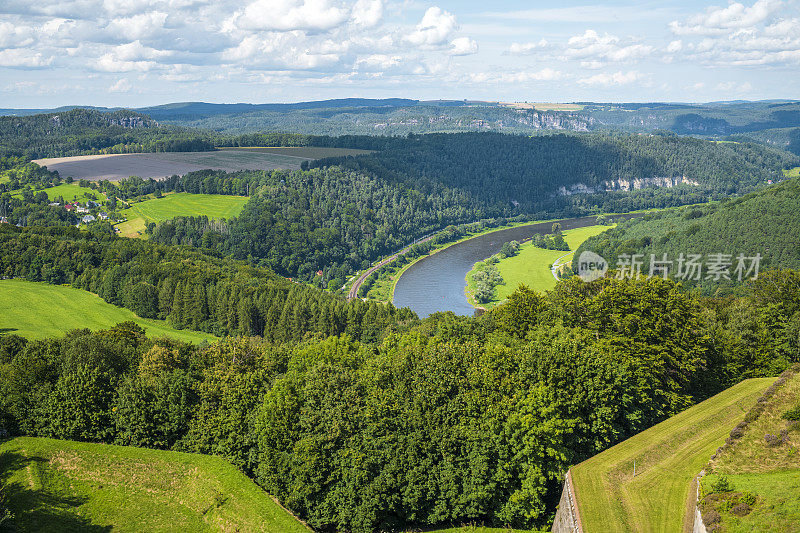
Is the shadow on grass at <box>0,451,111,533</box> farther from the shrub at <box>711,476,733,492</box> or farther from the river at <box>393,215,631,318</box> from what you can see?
the river at <box>393,215,631,318</box>

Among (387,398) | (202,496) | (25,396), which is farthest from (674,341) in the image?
(25,396)

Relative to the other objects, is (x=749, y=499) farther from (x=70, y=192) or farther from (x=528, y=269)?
(x=70, y=192)

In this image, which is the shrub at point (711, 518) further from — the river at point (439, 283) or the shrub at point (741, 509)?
the river at point (439, 283)

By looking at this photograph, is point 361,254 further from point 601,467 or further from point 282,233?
point 601,467

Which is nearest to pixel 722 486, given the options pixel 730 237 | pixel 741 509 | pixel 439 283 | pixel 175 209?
pixel 741 509

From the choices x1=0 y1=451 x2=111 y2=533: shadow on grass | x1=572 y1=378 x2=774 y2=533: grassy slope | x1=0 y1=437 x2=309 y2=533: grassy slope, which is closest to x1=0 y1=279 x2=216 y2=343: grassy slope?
x1=0 y1=437 x2=309 y2=533: grassy slope

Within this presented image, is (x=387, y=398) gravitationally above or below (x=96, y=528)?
above
